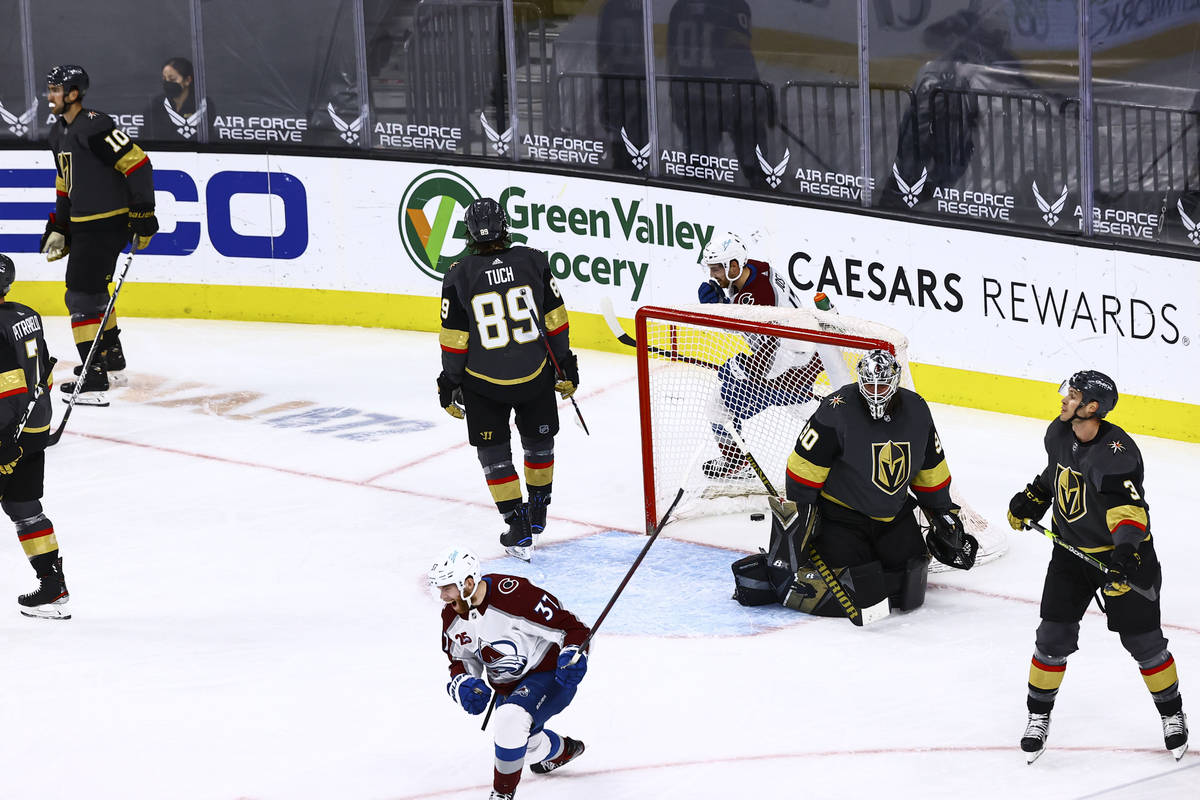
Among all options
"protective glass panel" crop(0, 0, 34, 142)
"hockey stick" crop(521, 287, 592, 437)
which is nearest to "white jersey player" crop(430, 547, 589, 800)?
"hockey stick" crop(521, 287, 592, 437)

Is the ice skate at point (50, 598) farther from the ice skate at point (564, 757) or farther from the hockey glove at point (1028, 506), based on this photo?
the hockey glove at point (1028, 506)

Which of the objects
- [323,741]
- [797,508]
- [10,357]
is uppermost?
[10,357]

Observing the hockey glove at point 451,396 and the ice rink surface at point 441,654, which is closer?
the ice rink surface at point 441,654

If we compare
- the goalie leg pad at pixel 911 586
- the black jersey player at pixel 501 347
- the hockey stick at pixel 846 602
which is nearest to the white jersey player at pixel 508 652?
the hockey stick at pixel 846 602

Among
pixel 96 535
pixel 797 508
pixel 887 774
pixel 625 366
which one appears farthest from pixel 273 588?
pixel 625 366

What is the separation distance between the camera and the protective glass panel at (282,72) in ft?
39.5

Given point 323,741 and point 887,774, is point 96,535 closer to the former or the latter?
point 323,741

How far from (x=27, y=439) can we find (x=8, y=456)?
12 centimetres

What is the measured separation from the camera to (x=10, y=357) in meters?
6.69

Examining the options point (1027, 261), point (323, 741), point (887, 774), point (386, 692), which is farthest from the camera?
point (1027, 261)

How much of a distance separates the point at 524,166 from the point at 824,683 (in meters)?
5.72

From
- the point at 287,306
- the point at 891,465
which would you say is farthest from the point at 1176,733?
the point at 287,306

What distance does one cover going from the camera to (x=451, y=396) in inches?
299

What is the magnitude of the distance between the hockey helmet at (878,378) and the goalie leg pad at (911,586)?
755 mm
